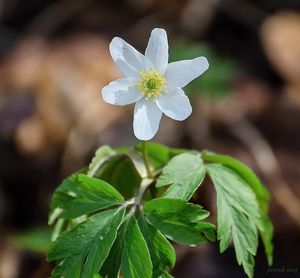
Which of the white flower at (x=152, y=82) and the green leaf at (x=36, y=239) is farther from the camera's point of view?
the green leaf at (x=36, y=239)

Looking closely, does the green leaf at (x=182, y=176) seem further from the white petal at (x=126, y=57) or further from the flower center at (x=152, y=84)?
the white petal at (x=126, y=57)

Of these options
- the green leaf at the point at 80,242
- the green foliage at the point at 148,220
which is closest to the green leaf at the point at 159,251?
the green foliage at the point at 148,220

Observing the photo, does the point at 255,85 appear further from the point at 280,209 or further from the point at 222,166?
the point at 222,166

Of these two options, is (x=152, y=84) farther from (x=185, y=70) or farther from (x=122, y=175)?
(x=122, y=175)

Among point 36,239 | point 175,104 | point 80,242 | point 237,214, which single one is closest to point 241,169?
point 237,214

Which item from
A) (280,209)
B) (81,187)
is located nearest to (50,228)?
(280,209)

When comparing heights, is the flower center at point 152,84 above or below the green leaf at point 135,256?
above

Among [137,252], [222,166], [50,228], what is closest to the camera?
[137,252]
